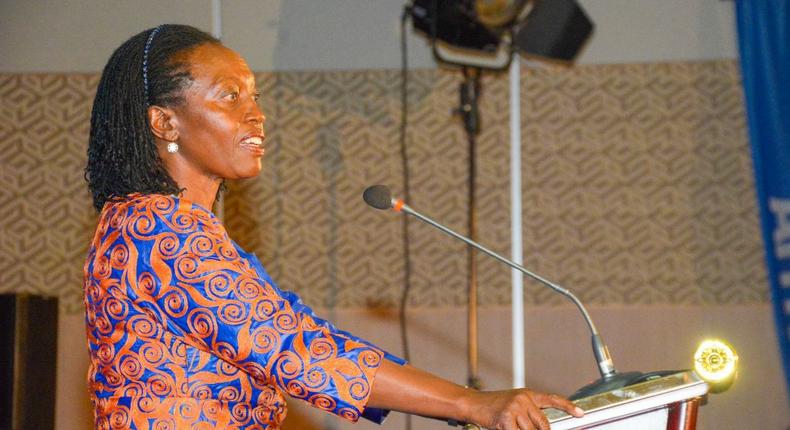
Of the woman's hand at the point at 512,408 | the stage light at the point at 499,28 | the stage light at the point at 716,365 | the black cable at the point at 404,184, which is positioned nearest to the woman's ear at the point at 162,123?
the woman's hand at the point at 512,408

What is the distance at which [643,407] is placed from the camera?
4.79 ft

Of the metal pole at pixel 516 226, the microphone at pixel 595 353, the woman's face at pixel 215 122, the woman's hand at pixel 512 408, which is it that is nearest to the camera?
the woman's hand at pixel 512 408

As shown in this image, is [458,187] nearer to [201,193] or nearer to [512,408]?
[201,193]

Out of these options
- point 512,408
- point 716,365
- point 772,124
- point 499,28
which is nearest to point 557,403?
point 512,408

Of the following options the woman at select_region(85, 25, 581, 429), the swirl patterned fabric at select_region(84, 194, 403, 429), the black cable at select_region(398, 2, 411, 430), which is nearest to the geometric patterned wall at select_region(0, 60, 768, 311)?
the black cable at select_region(398, 2, 411, 430)

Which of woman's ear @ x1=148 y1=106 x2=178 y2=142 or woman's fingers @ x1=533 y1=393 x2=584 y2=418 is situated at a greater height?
woman's ear @ x1=148 y1=106 x2=178 y2=142

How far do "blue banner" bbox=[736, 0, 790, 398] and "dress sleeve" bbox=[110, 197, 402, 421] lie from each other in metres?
2.86

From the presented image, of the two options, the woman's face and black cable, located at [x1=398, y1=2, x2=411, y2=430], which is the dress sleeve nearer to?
the woman's face

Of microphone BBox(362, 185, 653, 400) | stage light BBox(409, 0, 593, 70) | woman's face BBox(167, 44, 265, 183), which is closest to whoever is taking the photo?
microphone BBox(362, 185, 653, 400)

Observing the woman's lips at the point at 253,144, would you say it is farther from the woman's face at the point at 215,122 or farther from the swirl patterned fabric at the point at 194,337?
the swirl patterned fabric at the point at 194,337

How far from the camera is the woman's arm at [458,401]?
1.43 metres

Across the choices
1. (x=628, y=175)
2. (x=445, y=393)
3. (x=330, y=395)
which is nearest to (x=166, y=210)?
(x=330, y=395)

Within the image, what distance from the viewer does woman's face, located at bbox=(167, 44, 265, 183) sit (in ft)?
5.94

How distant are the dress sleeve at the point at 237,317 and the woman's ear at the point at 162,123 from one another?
26 centimetres
